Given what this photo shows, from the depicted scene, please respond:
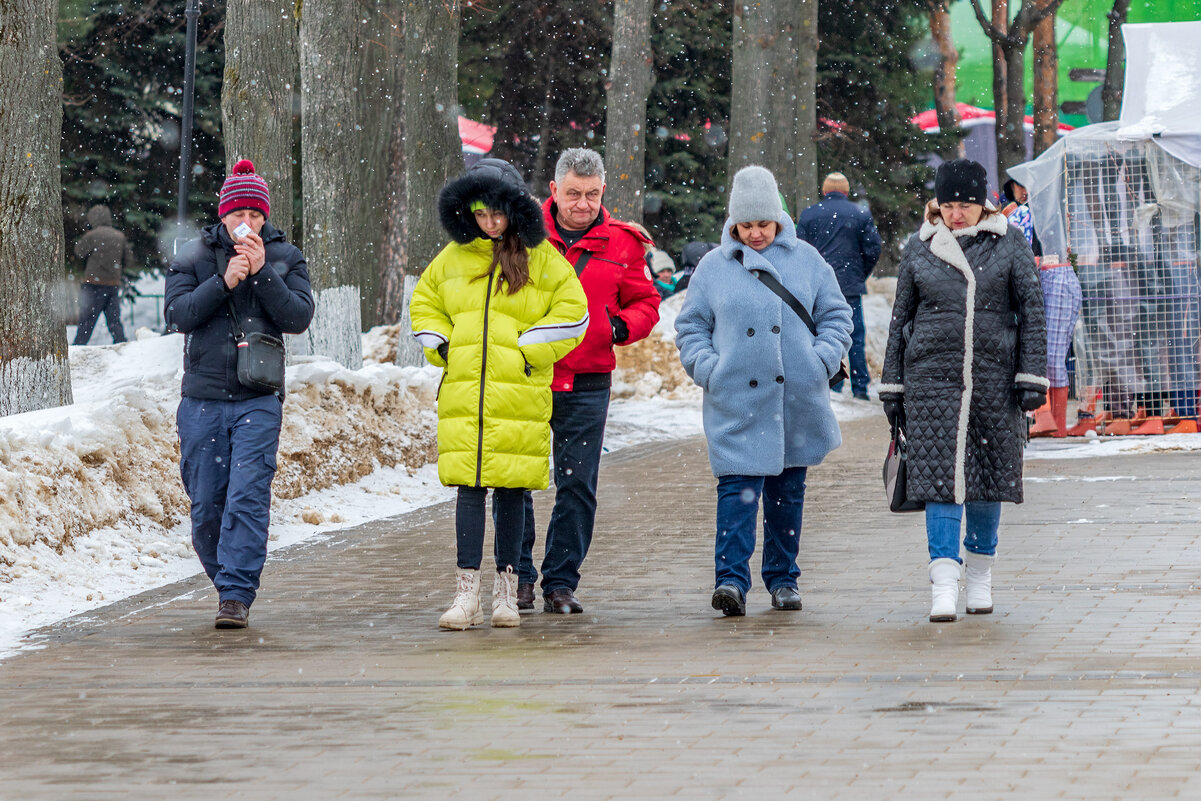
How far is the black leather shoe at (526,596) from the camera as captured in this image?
737 cm

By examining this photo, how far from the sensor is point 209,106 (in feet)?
88.1

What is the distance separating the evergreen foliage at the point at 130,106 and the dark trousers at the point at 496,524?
2038 centimetres

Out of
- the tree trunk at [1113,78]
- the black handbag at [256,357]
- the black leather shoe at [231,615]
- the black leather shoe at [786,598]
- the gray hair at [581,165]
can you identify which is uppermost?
the tree trunk at [1113,78]

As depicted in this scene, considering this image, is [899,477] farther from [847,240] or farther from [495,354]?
[847,240]

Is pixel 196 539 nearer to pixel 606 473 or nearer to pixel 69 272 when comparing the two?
pixel 606 473

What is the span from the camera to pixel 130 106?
27.1 meters

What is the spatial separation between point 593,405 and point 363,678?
67.4 inches

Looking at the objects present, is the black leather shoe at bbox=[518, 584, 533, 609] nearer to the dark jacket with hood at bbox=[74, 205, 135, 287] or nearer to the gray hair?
the gray hair

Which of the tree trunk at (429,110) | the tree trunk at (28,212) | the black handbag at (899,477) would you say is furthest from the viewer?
the tree trunk at (429,110)

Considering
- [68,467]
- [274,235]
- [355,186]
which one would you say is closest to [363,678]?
[274,235]

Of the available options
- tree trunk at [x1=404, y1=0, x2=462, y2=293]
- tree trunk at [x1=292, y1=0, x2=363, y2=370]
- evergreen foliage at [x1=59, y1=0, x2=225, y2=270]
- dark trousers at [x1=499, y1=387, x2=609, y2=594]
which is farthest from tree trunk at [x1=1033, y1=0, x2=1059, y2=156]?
dark trousers at [x1=499, y1=387, x2=609, y2=594]

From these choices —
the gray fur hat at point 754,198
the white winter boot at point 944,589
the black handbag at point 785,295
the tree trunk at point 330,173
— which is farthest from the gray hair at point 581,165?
the tree trunk at point 330,173

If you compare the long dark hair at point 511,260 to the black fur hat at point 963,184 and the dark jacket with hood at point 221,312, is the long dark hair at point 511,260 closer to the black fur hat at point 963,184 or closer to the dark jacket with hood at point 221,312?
the dark jacket with hood at point 221,312

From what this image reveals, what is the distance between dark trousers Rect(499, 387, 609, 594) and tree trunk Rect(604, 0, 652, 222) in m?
12.1
